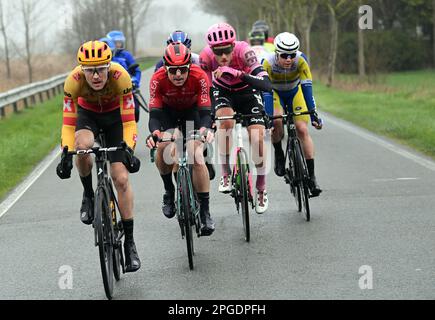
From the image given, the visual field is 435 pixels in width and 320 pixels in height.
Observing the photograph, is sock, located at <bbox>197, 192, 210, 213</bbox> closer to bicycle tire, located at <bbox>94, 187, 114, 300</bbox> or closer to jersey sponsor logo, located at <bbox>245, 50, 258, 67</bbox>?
bicycle tire, located at <bbox>94, 187, 114, 300</bbox>

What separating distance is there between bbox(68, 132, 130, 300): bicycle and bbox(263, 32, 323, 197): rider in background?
3033 millimetres

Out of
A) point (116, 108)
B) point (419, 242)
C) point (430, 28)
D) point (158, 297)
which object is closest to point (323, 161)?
point (419, 242)

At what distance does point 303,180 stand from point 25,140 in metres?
9.82

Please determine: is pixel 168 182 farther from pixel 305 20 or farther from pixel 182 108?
pixel 305 20

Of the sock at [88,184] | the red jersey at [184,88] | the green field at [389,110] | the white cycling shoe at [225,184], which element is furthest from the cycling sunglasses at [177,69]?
the green field at [389,110]

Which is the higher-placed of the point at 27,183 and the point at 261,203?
the point at 261,203

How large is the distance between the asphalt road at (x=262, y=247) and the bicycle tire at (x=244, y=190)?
146 mm

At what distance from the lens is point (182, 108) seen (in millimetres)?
8391

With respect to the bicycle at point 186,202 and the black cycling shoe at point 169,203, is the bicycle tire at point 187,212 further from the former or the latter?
the black cycling shoe at point 169,203

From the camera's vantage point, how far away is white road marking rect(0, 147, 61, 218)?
11180 mm

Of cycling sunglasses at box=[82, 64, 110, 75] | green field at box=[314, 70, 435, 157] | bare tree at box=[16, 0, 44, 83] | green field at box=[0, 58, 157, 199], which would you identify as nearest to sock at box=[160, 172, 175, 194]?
cycling sunglasses at box=[82, 64, 110, 75]

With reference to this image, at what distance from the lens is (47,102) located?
2977 cm

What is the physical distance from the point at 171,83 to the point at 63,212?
120 inches

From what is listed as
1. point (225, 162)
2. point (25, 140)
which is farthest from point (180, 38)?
point (25, 140)
